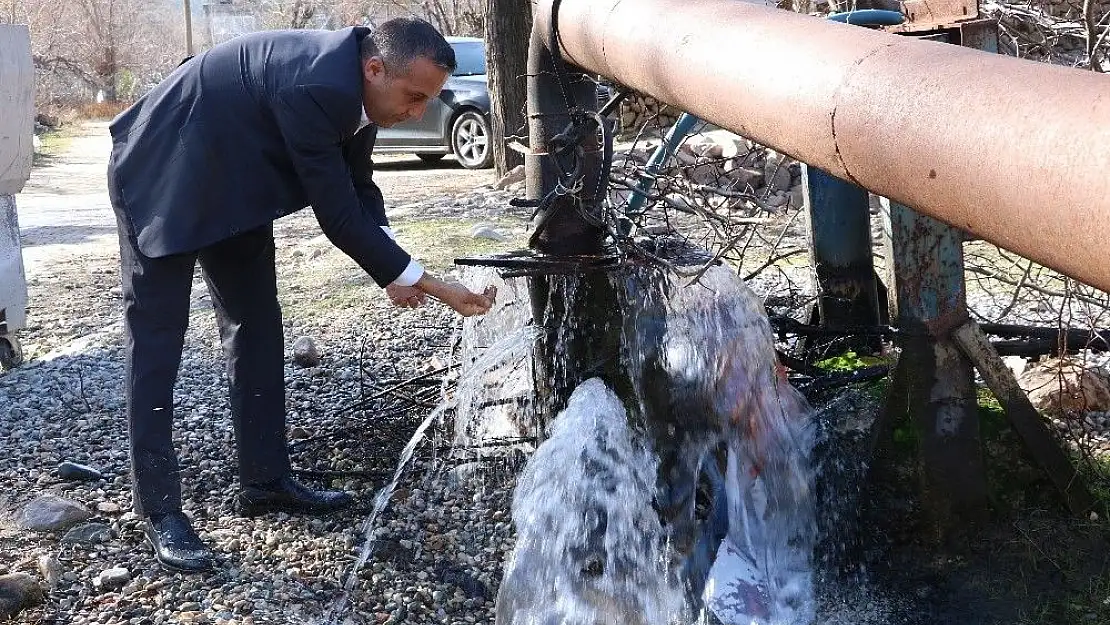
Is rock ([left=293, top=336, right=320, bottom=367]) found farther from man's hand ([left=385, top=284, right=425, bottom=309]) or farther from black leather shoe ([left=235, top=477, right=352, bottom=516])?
man's hand ([left=385, top=284, right=425, bottom=309])

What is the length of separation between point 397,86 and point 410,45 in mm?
132

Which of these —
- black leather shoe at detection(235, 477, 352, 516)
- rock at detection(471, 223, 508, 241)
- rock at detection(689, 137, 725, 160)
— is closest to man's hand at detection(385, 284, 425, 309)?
black leather shoe at detection(235, 477, 352, 516)

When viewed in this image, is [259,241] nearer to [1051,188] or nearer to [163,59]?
[1051,188]

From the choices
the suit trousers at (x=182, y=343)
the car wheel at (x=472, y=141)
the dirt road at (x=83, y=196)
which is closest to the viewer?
the suit trousers at (x=182, y=343)

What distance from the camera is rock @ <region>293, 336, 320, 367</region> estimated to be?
5867 mm

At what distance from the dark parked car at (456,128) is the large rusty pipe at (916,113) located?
36.1 feet

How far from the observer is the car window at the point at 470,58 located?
1476 cm

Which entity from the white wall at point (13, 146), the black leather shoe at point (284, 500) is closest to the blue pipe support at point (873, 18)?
the black leather shoe at point (284, 500)

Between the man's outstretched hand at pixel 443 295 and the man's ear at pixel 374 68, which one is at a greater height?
the man's ear at pixel 374 68

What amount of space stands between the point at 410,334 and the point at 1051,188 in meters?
5.05

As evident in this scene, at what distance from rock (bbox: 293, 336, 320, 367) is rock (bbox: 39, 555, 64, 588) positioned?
93.7 inches

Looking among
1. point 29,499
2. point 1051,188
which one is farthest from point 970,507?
point 29,499

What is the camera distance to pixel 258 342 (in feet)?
13.4

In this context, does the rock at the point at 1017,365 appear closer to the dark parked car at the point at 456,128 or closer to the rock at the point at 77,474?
the rock at the point at 77,474
